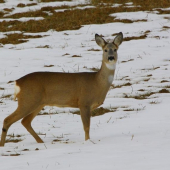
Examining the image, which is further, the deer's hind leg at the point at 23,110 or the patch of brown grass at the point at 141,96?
the patch of brown grass at the point at 141,96

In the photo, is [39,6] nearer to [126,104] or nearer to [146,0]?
[146,0]

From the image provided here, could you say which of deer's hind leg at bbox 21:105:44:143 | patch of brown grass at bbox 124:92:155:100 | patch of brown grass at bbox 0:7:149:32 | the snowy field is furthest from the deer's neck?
patch of brown grass at bbox 0:7:149:32

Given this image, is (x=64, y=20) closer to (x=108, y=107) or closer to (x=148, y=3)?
(x=148, y=3)

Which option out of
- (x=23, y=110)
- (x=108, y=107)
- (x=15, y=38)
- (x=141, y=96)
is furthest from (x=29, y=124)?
(x=15, y=38)

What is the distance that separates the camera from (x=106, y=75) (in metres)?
8.09

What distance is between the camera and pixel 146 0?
958 inches

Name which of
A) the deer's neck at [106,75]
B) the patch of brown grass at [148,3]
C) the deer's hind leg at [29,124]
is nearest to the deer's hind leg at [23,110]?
the deer's hind leg at [29,124]

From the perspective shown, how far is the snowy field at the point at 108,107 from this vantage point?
6164 millimetres

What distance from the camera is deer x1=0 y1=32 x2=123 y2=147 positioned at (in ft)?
25.5

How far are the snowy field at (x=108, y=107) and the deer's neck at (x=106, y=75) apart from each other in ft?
2.78

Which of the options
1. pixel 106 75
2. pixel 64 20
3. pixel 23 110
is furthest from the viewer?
pixel 64 20

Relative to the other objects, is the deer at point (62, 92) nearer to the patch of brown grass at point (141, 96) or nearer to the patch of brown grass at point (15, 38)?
the patch of brown grass at point (141, 96)

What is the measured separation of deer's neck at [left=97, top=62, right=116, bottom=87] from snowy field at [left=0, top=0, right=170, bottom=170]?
85 centimetres

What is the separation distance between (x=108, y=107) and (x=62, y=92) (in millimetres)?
2674
